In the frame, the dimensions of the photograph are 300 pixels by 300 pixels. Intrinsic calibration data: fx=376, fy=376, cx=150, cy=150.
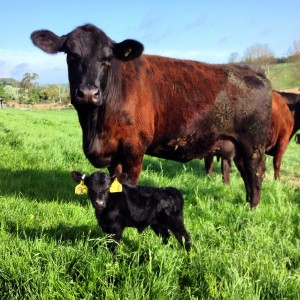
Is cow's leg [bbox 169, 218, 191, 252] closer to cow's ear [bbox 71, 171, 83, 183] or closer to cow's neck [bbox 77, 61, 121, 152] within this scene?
cow's ear [bbox 71, 171, 83, 183]

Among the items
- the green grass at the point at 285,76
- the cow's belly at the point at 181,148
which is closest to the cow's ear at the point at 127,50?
the cow's belly at the point at 181,148

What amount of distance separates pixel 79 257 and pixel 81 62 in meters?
2.27

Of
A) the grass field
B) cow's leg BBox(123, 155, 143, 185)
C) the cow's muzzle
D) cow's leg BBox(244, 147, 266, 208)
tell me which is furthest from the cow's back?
the cow's muzzle

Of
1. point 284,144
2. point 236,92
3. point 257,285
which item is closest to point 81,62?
point 236,92

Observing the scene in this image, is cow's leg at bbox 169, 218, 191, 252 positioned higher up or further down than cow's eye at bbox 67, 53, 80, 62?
further down

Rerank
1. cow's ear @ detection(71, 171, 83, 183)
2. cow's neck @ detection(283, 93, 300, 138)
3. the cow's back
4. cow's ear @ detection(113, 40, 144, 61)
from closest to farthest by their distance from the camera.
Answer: cow's ear @ detection(71, 171, 83, 183) < cow's ear @ detection(113, 40, 144, 61) < the cow's back < cow's neck @ detection(283, 93, 300, 138)

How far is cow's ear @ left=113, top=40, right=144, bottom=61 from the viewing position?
14.8 feet

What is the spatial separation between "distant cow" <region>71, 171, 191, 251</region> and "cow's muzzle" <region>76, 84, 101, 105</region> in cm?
76

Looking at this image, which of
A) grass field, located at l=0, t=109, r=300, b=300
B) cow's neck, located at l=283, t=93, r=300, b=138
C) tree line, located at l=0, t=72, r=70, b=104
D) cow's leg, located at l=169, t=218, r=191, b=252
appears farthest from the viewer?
tree line, located at l=0, t=72, r=70, b=104

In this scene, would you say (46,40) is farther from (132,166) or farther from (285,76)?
(285,76)

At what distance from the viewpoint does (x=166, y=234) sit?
3879 mm

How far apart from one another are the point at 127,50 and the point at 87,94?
1045mm

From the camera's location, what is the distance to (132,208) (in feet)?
12.2

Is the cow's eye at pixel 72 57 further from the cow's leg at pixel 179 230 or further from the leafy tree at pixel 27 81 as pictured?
the leafy tree at pixel 27 81
